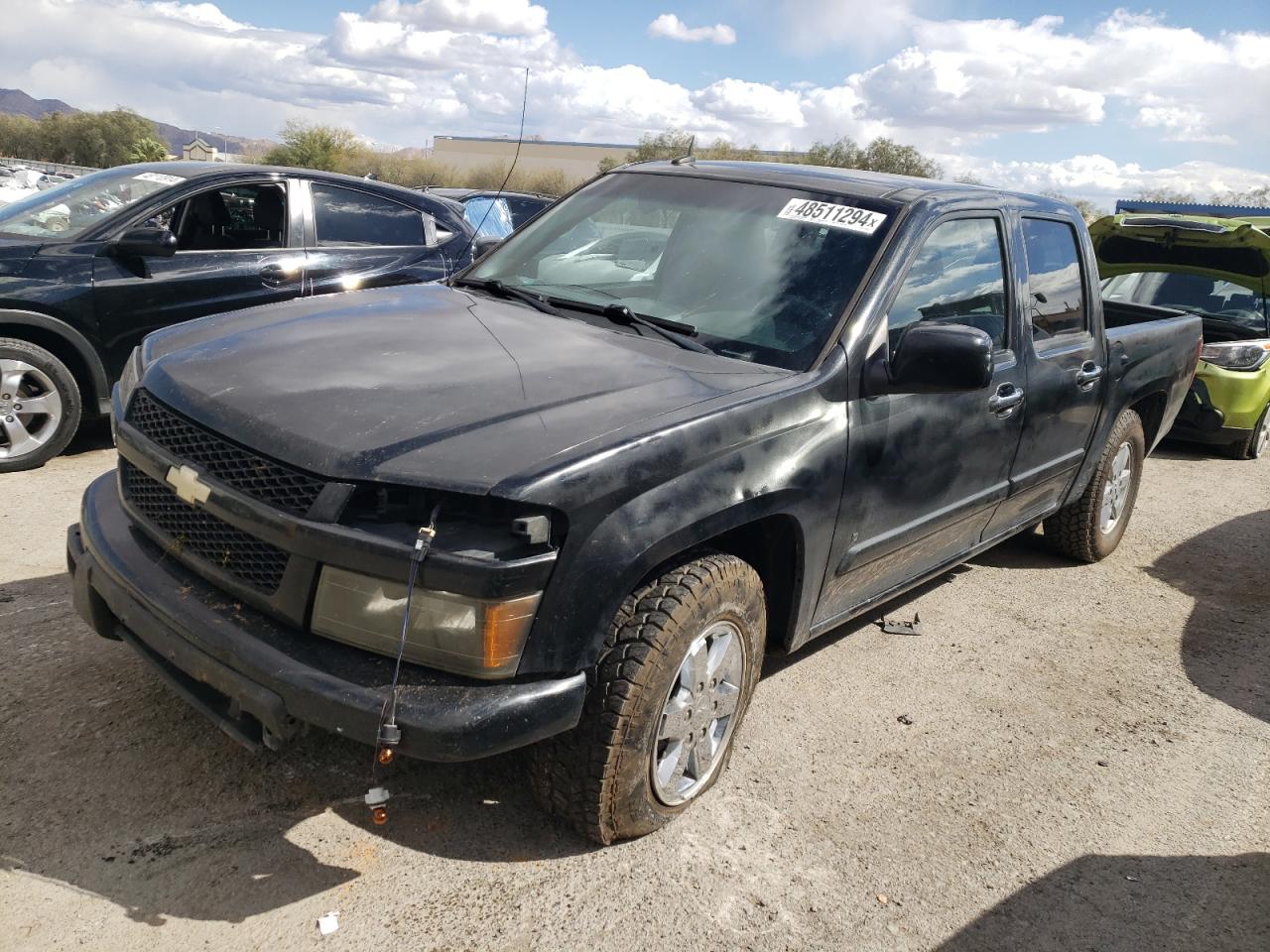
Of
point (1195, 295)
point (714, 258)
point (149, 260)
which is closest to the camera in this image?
point (714, 258)

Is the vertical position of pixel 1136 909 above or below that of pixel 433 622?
below

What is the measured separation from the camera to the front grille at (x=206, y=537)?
2.49 meters

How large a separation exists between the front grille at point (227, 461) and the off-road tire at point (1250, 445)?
846cm

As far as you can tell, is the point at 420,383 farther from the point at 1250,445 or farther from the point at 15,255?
the point at 1250,445

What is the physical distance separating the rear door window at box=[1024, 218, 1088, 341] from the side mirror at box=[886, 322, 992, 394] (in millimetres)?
1273

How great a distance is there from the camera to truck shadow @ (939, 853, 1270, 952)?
2.78 m

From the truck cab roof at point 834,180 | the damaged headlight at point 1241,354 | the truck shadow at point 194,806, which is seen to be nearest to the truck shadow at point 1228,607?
the damaged headlight at point 1241,354

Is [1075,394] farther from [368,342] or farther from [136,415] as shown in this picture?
[136,415]

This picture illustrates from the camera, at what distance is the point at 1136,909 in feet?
9.65

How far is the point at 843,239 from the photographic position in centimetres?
352

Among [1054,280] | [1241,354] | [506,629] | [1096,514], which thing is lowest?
[1096,514]

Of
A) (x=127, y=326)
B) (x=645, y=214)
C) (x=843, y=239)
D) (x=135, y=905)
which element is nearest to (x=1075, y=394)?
(x=843, y=239)

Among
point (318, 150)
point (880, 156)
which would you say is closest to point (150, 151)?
point (318, 150)

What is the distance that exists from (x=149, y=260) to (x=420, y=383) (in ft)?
12.3
